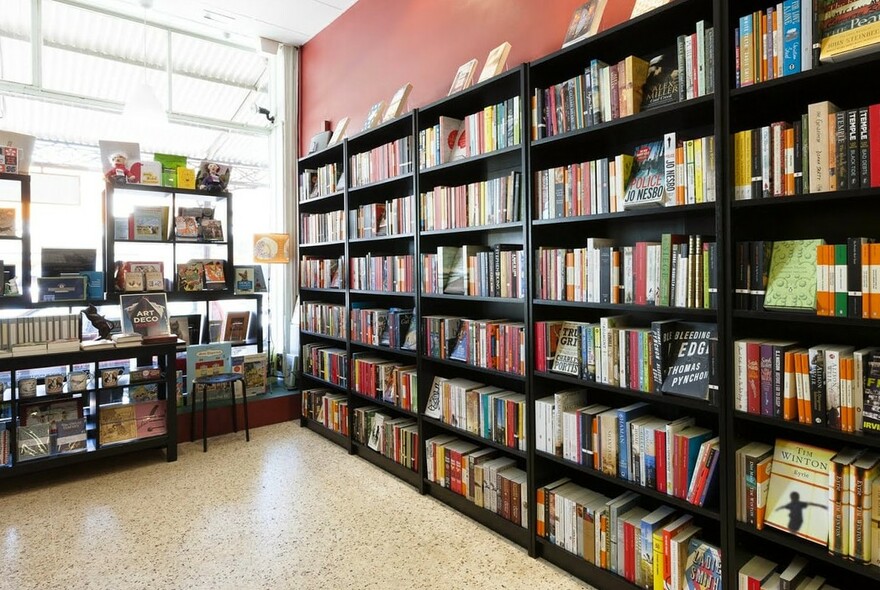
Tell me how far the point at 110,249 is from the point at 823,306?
178 inches

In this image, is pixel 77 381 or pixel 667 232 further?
pixel 77 381

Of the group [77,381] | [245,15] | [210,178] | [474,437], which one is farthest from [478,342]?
[245,15]

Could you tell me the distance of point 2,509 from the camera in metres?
2.93

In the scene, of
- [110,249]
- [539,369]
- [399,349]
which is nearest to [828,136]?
[539,369]

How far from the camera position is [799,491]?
1.56 meters

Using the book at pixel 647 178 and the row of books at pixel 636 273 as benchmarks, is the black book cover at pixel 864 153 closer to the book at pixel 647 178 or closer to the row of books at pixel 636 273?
the row of books at pixel 636 273

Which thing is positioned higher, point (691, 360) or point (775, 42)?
point (775, 42)

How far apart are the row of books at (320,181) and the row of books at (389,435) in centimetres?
179

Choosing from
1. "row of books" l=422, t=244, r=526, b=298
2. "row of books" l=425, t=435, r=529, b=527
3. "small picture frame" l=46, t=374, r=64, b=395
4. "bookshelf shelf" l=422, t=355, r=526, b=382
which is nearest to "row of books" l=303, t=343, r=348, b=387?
"bookshelf shelf" l=422, t=355, r=526, b=382

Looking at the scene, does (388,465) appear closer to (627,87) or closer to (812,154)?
(627,87)

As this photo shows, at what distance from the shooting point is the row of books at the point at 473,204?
2.47m

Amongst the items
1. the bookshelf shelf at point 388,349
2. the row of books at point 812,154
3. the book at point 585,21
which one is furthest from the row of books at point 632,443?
the book at point 585,21

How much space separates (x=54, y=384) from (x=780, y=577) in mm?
4187

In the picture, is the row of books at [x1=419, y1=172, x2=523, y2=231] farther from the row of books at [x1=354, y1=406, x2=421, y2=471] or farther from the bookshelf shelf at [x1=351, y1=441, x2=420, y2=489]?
the bookshelf shelf at [x1=351, y1=441, x2=420, y2=489]
